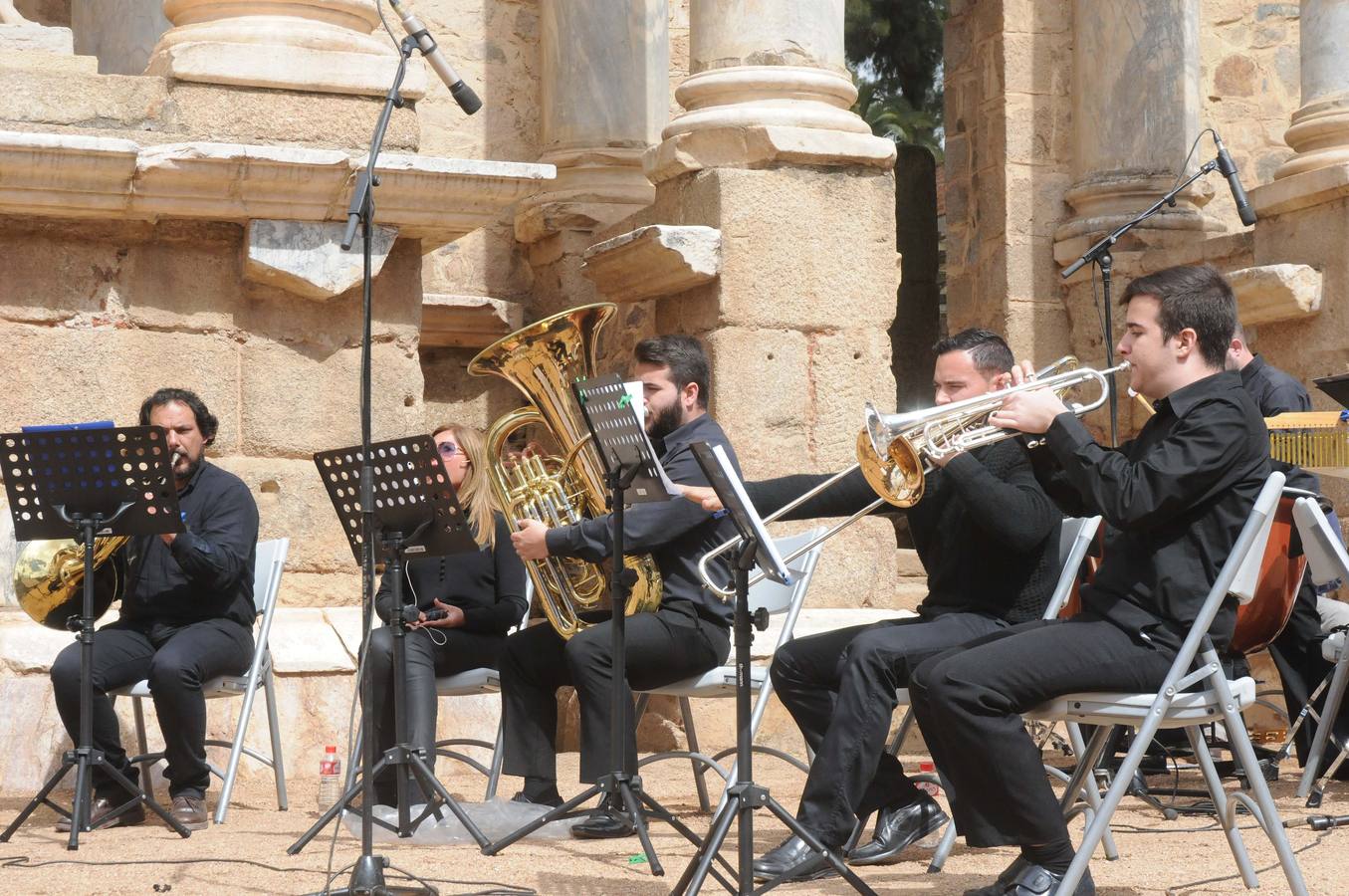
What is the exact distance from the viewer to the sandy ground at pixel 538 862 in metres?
4.30

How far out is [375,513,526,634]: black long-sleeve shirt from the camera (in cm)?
563

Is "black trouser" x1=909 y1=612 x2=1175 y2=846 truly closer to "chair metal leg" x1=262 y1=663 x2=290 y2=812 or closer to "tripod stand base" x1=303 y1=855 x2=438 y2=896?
"tripod stand base" x1=303 y1=855 x2=438 y2=896

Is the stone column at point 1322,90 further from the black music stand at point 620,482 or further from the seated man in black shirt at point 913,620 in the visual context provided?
the black music stand at point 620,482

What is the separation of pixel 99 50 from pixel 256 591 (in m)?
3.19

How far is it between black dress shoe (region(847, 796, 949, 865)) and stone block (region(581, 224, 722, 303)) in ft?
9.34

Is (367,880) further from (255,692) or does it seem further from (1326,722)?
(1326,722)

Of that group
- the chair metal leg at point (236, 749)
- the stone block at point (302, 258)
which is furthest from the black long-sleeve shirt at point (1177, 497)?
the stone block at point (302, 258)

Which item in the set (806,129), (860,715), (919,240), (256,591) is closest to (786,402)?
(806,129)

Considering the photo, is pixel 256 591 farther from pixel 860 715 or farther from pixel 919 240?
pixel 919 240

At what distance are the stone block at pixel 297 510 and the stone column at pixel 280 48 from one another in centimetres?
137

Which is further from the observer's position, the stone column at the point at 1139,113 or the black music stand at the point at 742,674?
the stone column at the point at 1139,113

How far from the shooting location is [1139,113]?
9.51 metres

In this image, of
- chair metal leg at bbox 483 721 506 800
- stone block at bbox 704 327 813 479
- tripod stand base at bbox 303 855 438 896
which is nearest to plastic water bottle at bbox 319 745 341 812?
chair metal leg at bbox 483 721 506 800

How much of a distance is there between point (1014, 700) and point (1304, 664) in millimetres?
2598
